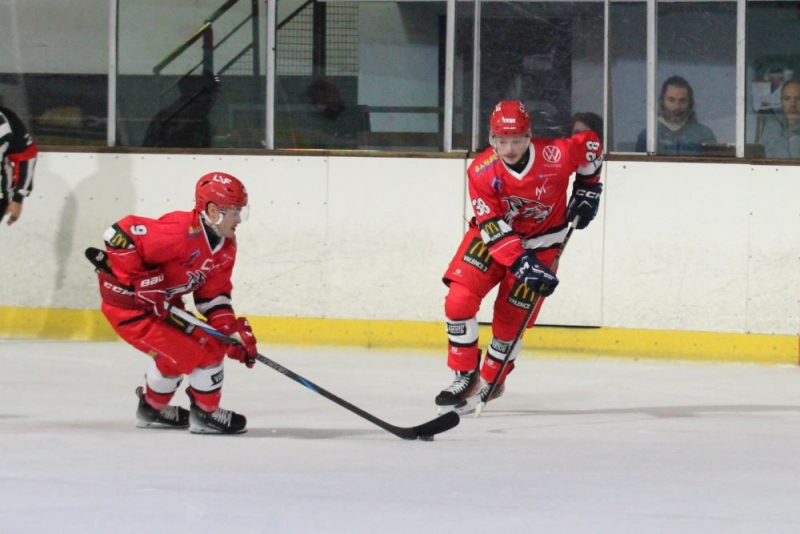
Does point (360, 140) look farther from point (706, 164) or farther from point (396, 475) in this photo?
point (396, 475)

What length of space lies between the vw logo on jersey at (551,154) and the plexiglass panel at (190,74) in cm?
210

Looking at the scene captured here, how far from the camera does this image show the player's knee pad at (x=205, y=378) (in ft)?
13.3

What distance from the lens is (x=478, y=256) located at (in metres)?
4.71

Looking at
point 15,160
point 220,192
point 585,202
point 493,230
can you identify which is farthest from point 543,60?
point 220,192

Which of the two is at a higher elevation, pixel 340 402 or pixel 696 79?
pixel 696 79

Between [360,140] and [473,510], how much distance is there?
358cm

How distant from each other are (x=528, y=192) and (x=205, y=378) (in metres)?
1.27

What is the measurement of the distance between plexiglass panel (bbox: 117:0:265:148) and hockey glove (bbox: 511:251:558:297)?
7.58 feet

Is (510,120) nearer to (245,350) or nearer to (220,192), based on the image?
(220,192)

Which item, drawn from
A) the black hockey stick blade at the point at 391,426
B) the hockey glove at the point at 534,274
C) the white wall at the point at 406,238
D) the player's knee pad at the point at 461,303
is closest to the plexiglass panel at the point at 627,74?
the white wall at the point at 406,238

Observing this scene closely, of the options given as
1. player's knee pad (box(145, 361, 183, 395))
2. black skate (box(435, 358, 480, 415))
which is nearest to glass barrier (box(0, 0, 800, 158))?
black skate (box(435, 358, 480, 415))

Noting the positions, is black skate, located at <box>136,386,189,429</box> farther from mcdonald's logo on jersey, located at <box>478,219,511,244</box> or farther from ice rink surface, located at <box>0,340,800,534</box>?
mcdonald's logo on jersey, located at <box>478,219,511,244</box>

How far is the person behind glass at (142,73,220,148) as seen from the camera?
6551mm

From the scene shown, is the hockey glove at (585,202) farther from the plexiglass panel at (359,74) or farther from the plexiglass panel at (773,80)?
the plexiglass panel at (359,74)
